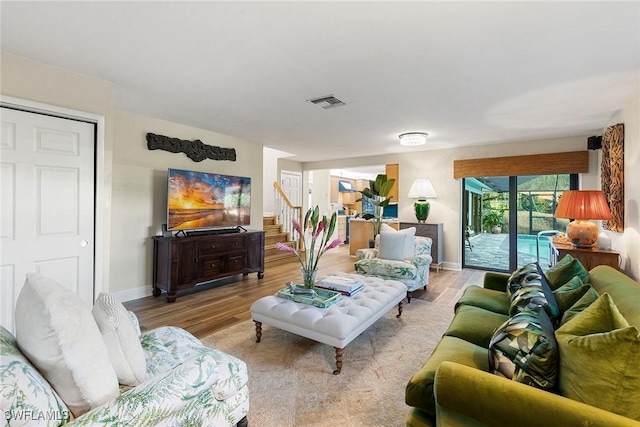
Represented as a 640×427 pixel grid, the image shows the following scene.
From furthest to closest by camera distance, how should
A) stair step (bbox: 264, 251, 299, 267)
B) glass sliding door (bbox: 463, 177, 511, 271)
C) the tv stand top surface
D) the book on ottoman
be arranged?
stair step (bbox: 264, 251, 299, 267)
glass sliding door (bbox: 463, 177, 511, 271)
the tv stand top surface
the book on ottoman

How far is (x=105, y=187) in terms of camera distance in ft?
9.30

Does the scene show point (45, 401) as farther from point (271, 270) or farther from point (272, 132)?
point (271, 270)

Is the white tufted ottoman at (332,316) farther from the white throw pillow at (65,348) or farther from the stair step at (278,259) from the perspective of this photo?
the stair step at (278,259)

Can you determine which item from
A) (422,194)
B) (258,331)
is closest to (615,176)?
(422,194)

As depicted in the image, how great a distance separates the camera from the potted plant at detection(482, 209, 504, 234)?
5539 millimetres

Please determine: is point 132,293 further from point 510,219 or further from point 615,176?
point 510,219

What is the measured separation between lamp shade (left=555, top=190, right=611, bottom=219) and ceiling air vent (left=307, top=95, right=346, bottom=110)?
2.65 m

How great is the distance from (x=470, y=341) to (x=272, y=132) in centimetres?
386

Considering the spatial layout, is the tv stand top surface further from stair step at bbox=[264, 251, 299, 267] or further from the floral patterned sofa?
the floral patterned sofa

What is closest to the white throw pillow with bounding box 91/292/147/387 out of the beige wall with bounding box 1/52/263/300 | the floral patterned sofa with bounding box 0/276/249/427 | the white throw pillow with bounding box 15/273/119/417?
the floral patterned sofa with bounding box 0/276/249/427

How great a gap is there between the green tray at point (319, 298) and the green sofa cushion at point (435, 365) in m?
0.96

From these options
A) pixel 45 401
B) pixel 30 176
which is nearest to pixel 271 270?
pixel 30 176

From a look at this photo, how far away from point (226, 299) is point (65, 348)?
9.84 feet

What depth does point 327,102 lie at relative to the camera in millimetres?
3230
